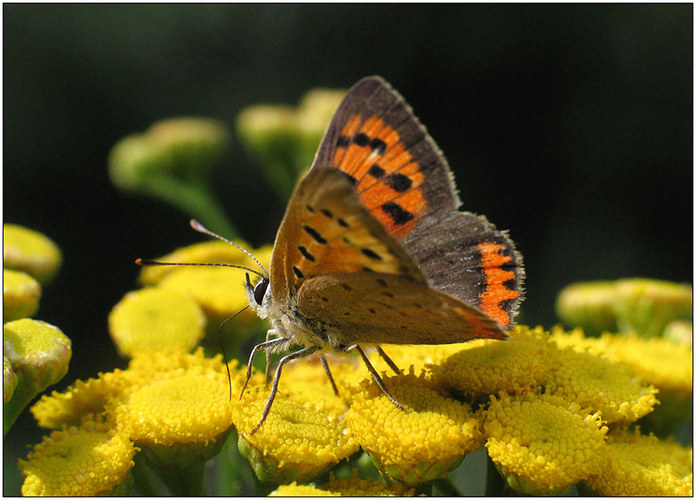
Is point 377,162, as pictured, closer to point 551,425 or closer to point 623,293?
point 551,425

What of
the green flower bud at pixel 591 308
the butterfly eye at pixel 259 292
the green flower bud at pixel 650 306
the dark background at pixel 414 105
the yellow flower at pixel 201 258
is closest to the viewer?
the butterfly eye at pixel 259 292

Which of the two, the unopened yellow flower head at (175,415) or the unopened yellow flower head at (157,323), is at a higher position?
the unopened yellow flower head at (157,323)

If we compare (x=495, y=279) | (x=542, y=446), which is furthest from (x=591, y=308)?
(x=542, y=446)

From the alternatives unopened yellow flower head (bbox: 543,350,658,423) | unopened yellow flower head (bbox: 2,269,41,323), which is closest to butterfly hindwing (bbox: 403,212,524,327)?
unopened yellow flower head (bbox: 543,350,658,423)

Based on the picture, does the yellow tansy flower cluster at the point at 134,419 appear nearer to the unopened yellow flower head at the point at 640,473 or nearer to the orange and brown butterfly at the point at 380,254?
the orange and brown butterfly at the point at 380,254

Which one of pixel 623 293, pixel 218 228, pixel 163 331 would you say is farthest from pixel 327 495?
pixel 218 228

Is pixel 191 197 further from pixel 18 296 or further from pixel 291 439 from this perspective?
pixel 291 439

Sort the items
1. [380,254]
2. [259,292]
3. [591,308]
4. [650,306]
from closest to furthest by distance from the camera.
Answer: [380,254] → [259,292] → [650,306] → [591,308]

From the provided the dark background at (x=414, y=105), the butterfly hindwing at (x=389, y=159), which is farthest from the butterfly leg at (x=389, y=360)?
the dark background at (x=414, y=105)
